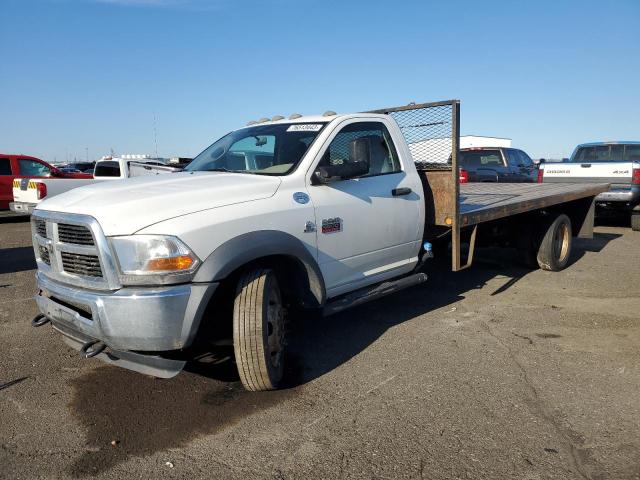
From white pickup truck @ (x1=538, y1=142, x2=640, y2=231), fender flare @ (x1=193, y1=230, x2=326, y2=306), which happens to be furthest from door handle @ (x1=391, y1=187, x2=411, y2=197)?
white pickup truck @ (x1=538, y1=142, x2=640, y2=231)

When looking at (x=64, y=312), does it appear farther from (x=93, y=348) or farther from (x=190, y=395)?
(x=190, y=395)

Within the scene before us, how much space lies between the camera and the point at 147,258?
309 cm

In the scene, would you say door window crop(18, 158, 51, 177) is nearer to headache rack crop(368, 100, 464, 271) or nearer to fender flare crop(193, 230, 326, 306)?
headache rack crop(368, 100, 464, 271)

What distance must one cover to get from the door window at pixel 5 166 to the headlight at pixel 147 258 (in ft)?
45.7

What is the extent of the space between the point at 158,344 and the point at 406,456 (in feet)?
5.22

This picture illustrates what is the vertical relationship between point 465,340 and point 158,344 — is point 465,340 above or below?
below

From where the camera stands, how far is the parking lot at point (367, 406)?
2838 millimetres

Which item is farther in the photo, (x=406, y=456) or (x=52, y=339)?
(x=52, y=339)

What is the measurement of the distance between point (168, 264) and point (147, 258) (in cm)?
13

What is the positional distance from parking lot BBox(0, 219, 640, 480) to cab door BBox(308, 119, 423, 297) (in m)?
0.69

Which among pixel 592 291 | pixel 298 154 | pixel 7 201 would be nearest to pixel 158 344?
pixel 298 154

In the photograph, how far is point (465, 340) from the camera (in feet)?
15.6

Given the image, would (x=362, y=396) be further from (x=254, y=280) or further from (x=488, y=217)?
(x=488, y=217)

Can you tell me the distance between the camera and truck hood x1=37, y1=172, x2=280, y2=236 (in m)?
3.15
